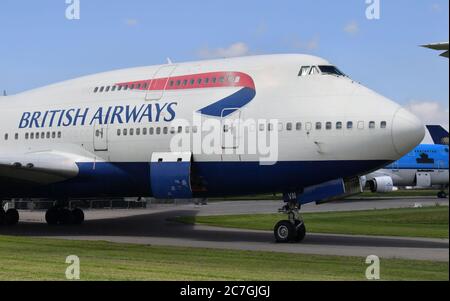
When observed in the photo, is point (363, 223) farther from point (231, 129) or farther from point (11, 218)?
point (11, 218)

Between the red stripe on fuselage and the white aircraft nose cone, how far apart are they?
17.2 feet

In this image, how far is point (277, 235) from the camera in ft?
67.4

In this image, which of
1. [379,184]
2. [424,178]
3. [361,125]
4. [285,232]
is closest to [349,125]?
[361,125]

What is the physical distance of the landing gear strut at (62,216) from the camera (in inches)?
1152

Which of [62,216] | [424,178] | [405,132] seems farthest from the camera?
[424,178]

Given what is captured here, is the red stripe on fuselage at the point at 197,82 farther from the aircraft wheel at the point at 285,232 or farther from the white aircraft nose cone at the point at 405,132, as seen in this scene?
the white aircraft nose cone at the point at 405,132

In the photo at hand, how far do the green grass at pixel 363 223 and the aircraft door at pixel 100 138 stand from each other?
7966 millimetres

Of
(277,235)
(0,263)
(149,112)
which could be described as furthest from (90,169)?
(0,263)

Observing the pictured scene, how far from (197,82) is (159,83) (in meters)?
1.77

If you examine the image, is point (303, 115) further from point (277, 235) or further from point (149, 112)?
point (149, 112)

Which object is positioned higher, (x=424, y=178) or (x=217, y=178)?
(x=424, y=178)

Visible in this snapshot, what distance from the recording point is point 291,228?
20.3 m

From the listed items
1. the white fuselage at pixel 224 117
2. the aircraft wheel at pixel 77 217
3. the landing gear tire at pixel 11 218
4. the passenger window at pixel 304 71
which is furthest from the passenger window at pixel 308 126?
the landing gear tire at pixel 11 218

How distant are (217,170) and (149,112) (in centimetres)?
368
